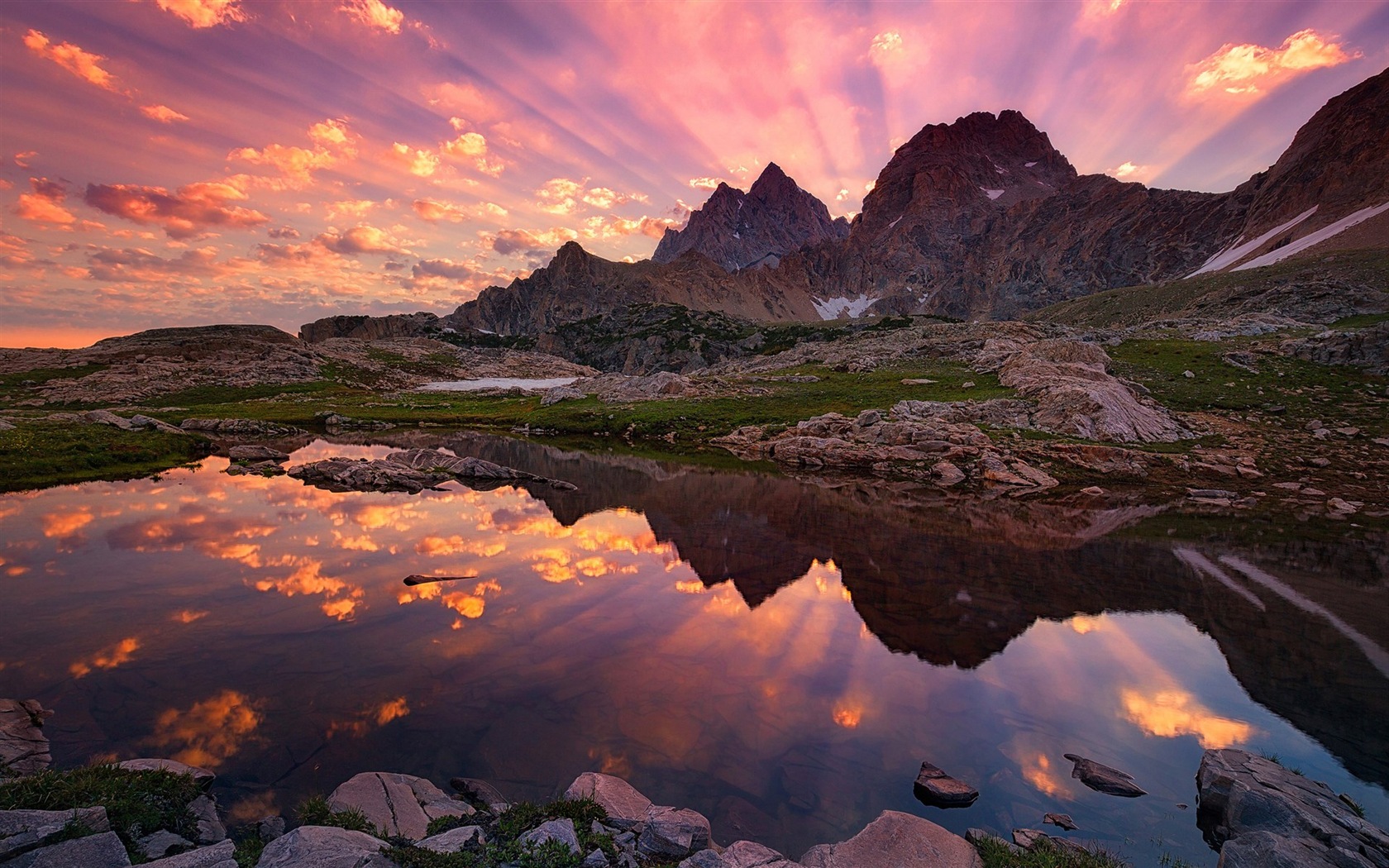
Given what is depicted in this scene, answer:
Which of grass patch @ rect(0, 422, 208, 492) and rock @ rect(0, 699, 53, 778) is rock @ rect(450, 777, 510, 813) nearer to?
rock @ rect(0, 699, 53, 778)

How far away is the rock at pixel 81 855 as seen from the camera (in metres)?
6.50

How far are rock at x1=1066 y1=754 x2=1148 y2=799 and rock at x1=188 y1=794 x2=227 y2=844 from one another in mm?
16406

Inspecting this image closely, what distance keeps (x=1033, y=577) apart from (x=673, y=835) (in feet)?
71.2

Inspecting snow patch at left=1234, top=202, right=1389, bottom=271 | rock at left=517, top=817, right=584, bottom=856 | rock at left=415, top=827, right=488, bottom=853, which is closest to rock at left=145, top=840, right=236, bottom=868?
rock at left=415, top=827, right=488, bottom=853

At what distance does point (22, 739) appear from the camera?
10.8 m

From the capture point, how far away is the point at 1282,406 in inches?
2260

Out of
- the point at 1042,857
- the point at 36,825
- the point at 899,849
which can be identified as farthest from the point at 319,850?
the point at 1042,857

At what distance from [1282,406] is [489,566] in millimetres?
78625

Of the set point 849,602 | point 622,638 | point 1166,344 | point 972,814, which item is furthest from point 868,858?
point 1166,344

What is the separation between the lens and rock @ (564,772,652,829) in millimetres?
9578

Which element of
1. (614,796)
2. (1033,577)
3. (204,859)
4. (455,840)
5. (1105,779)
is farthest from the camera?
(1033,577)

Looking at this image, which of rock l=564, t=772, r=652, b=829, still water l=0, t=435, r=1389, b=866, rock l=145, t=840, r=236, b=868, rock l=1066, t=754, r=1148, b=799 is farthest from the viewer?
rock l=1066, t=754, r=1148, b=799

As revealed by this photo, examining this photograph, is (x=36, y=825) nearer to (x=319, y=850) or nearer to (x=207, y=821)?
(x=207, y=821)

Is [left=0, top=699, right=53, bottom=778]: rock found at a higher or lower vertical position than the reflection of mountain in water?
lower
